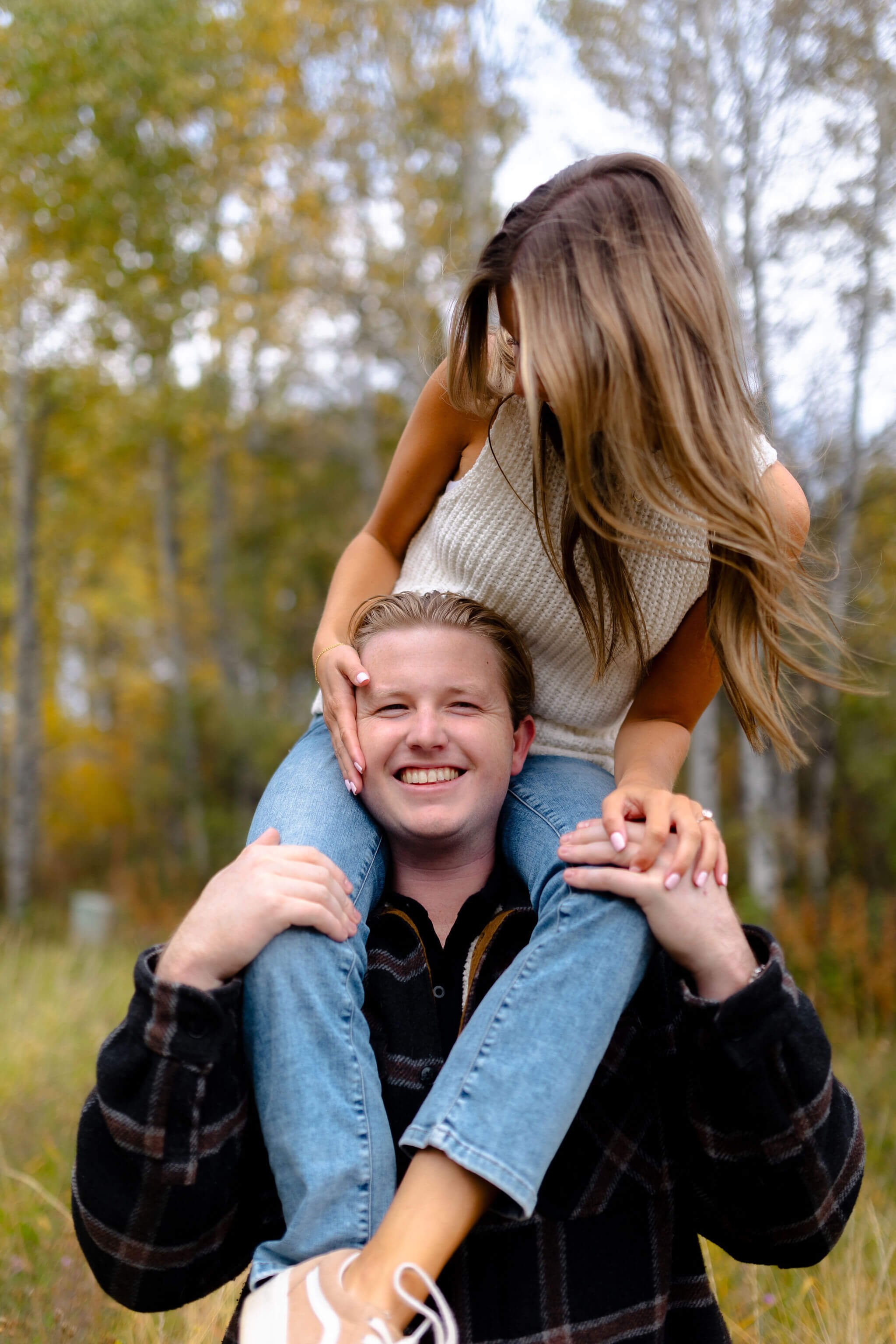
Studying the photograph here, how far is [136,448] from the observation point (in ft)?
42.0

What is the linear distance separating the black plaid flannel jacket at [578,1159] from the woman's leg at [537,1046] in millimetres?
160

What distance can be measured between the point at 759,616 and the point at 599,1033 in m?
0.75

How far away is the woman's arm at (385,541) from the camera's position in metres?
1.94

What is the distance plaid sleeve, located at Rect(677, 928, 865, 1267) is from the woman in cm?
17

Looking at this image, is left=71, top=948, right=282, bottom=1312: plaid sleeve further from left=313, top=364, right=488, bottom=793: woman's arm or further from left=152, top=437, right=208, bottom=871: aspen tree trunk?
left=152, top=437, right=208, bottom=871: aspen tree trunk

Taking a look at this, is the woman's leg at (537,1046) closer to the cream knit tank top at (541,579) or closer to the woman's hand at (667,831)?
the woman's hand at (667,831)

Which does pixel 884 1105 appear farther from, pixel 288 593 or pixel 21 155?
pixel 288 593

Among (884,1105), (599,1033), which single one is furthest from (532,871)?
(884,1105)

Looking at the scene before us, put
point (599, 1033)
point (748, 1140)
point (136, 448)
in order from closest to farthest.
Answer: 1. point (599, 1033)
2. point (748, 1140)
3. point (136, 448)

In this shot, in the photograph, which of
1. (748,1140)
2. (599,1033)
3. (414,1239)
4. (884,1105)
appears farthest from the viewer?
(884,1105)

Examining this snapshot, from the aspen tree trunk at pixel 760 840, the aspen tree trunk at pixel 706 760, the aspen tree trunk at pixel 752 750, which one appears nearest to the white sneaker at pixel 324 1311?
the aspen tree trunk at pixel 752 750

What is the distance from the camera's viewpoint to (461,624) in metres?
1.97

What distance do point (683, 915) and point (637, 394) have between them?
30.6 inches

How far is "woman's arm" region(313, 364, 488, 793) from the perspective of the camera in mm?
1938
